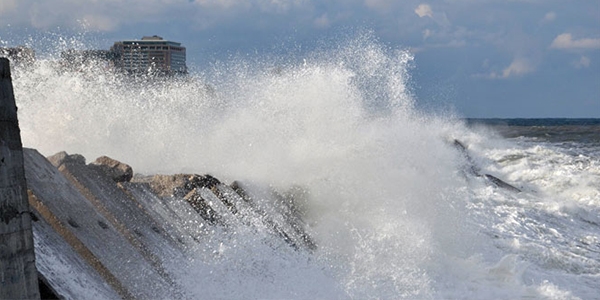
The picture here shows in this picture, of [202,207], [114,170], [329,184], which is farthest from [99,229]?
[329,184]

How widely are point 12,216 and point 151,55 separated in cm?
2276

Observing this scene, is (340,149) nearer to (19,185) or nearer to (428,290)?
(428,290)

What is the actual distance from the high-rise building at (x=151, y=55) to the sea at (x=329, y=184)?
7.58 feet

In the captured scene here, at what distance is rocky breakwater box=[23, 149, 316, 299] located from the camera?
14.5ft

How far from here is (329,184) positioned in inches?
411

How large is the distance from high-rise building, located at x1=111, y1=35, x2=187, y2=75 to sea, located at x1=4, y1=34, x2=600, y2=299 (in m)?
2.31

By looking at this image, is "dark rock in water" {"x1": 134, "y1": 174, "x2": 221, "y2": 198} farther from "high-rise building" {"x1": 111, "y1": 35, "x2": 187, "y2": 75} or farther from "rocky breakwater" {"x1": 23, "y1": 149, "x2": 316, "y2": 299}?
"high-rise building" {"x1": 111, "y1": 35, "x2": 187, "y2": 75}

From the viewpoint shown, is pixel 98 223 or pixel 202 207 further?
pixel 202 207

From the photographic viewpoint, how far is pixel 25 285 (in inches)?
138

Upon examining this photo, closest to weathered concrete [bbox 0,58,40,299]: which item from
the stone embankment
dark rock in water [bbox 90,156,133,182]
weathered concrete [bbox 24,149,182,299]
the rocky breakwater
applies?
the stone embankment

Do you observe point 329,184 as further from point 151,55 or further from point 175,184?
point 151,55

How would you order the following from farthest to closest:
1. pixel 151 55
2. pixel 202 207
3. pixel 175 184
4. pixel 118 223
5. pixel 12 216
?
pixel 151 55
pixel 175 184
pixel 202 207
pixel 118 223
pixel 12 216

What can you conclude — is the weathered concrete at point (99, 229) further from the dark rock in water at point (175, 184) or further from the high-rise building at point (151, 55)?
the high-rise building at point (151, 55)

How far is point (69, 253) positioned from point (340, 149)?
25.0 feet
